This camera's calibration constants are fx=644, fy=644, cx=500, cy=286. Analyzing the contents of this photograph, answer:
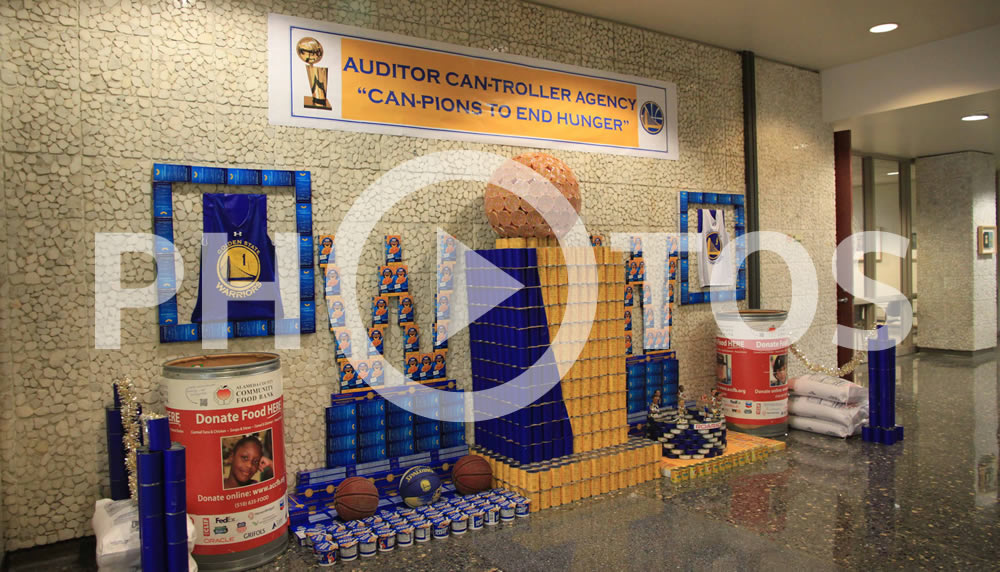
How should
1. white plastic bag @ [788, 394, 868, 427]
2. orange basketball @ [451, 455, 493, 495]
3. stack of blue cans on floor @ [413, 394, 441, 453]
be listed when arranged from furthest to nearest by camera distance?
white plastic bag @ [788, 394, 868, 427], stack of blue cans on floor @ [413, 394, 441, 453], orange basketball @ [451, 455, 493, 495]

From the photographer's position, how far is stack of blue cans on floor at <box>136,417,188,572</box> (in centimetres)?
245

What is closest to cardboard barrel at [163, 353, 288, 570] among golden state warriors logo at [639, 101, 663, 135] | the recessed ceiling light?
golden state warriors logo at [639, 101, 663, 135]

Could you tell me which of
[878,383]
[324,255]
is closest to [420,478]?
[324,255]

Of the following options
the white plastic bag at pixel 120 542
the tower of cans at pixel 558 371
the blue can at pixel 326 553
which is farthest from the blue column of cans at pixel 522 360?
the white plastic bag at pixel 120 542

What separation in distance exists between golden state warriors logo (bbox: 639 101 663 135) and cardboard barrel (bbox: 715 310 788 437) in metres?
1.75

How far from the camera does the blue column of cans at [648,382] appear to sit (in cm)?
539

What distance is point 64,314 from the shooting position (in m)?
3.43

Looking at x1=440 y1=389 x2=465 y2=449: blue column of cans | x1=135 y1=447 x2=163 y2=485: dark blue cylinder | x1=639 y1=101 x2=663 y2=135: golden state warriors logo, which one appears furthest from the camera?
x1=639 y1=101 x2=663 y2=135: golden state warriors logo

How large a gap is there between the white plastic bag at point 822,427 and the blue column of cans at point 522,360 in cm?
263

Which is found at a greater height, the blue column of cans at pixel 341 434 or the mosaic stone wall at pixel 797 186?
the mosaic stone wall at pixel 797 186

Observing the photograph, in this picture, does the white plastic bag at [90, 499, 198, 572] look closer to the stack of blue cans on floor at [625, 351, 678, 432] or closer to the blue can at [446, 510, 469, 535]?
the blue can at [446, 510, 469, 535]

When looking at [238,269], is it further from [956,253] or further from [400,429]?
[956,253]

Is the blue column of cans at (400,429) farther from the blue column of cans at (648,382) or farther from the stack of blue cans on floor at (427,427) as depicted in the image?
the blue column of cans at (648,382)

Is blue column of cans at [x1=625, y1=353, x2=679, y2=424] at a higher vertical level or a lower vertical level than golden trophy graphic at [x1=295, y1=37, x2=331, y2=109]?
lower
